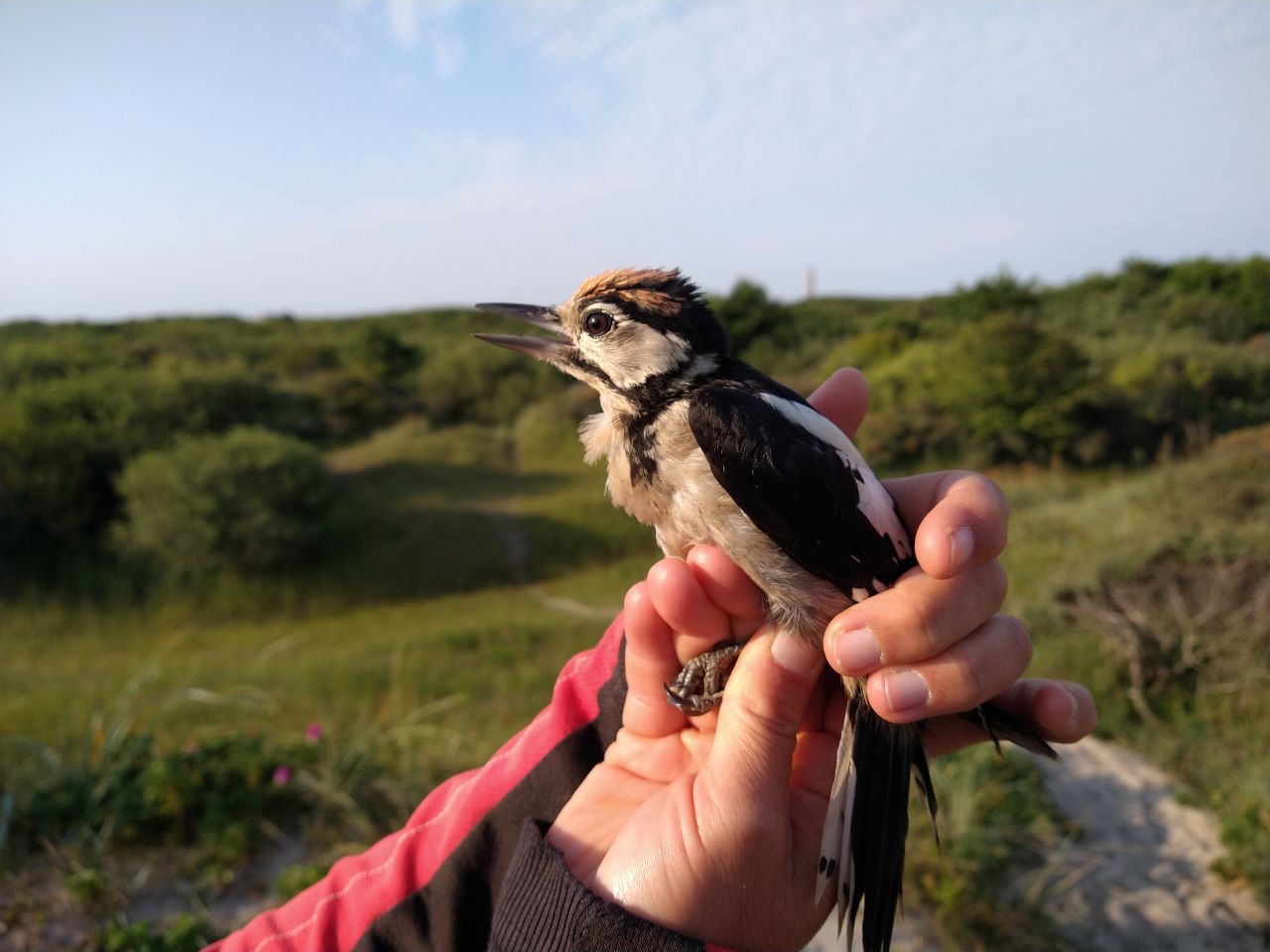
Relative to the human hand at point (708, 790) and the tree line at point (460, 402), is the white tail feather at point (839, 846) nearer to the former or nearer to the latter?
the human hand at point (708, 790)

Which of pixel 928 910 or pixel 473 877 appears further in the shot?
pixel 928 910

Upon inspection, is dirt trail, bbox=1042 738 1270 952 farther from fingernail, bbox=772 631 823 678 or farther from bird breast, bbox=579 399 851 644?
fingernail, bbox=772 631 823 678

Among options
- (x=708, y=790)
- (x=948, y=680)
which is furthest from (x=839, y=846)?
(x=948, y=680)

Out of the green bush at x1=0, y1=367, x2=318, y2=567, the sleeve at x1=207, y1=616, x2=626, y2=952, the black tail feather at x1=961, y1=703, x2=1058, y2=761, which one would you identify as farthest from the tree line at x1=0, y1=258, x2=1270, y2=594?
the black tail feather at x1=961, y1=703, x2=1058, y2=761

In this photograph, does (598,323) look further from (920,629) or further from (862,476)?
(920,629)

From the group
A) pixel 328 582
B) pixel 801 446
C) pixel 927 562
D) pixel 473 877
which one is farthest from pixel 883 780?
pixel 328 582

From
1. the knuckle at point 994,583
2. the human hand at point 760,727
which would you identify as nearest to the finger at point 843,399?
the human hand at point 760,727

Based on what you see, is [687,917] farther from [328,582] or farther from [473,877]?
[328,582]

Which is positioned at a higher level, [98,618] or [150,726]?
[150,726]
